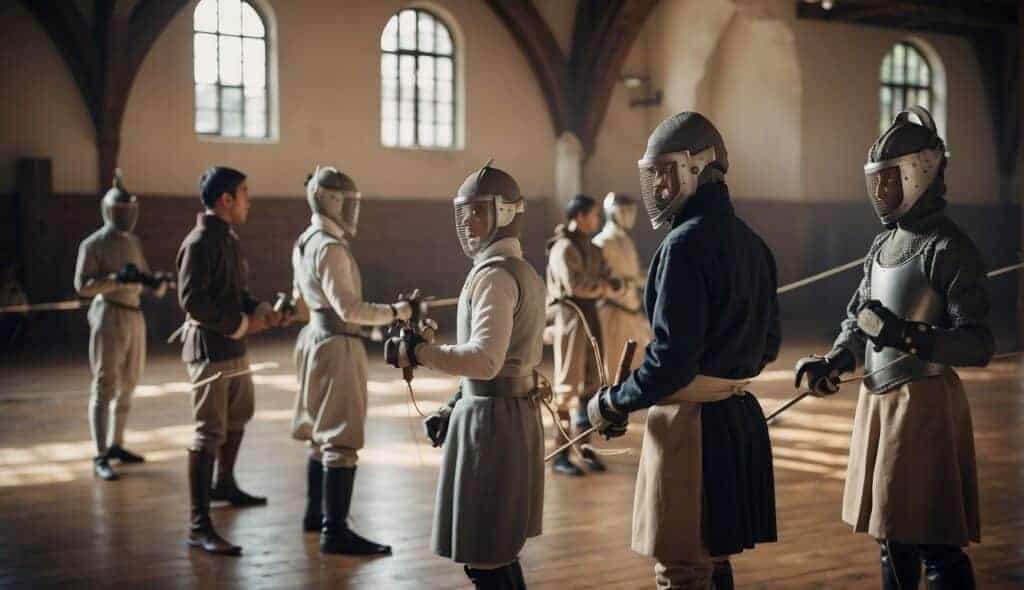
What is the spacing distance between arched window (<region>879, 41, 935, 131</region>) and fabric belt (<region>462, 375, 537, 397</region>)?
1526 cm

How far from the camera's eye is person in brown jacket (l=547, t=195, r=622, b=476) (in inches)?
243

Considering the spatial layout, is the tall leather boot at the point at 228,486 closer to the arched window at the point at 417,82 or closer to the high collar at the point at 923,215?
the high collar at the point at 923,215

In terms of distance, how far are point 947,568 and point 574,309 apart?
327cm

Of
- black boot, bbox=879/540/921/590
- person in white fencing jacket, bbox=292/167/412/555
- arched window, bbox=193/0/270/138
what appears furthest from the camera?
arched window, bbox=193/0/270/138

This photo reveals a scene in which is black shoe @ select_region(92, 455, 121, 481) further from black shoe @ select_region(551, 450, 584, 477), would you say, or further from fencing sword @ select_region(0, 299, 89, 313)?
black shoe @ select_region(551, 450, 584, 477)

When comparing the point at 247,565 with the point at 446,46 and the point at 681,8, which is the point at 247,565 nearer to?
the point at 446,46

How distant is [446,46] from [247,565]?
11.4m

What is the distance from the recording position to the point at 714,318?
276cm

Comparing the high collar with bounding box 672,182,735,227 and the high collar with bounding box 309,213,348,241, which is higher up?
the high collar with bounding box 672,182,735,227

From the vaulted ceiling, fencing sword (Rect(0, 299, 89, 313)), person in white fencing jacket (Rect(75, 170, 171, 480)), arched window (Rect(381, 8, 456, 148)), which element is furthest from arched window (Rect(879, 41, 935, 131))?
person in white fencing jacket (Rect(75, 170, 171, 480))

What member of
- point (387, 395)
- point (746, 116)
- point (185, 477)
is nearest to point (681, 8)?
point (746, 116)

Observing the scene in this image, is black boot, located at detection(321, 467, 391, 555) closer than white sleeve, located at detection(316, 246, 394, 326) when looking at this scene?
No

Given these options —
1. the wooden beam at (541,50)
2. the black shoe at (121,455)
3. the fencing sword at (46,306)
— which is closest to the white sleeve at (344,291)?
the black shoe at (121,455)

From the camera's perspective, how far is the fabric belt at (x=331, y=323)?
4.48 m
